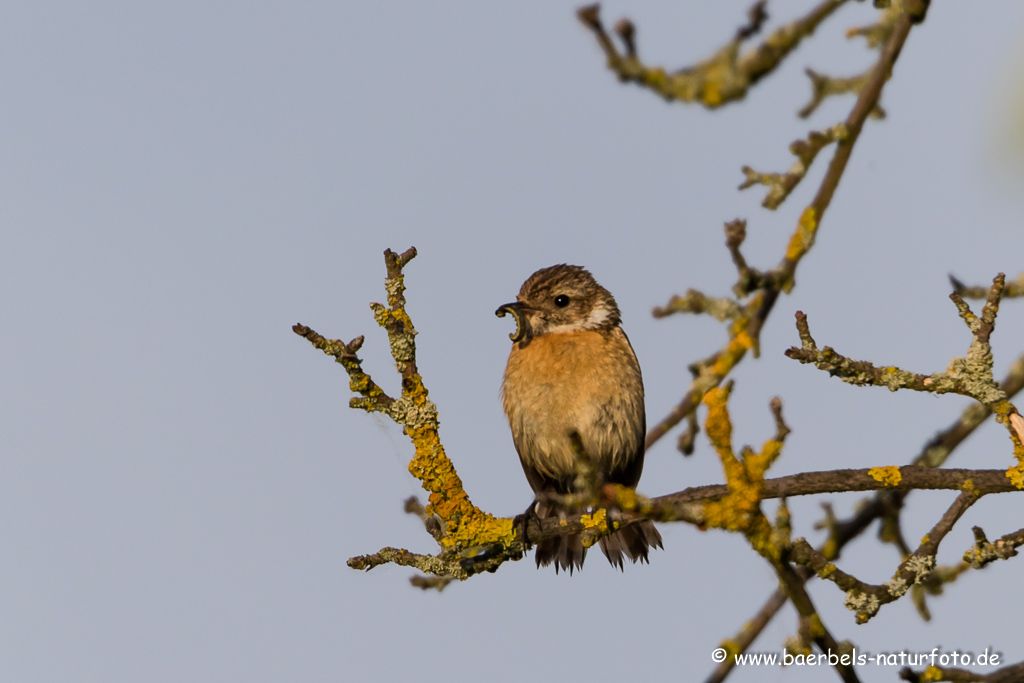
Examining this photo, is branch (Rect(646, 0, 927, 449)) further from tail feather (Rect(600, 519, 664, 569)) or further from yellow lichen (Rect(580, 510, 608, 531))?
tail feather (Rect(600, 519, 664, 569))

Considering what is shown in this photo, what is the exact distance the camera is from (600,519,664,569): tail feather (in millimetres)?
7535

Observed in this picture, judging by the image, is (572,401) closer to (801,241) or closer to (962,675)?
(962,675)

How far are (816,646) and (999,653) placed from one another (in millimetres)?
1709

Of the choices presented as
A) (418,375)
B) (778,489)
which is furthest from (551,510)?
(778,489)

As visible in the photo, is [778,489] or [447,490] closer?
[778,489]

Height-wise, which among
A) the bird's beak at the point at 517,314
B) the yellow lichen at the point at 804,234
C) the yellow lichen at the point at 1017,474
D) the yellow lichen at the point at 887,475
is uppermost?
the bird's beak at the point at 517,314

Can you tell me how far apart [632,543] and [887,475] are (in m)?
3.21

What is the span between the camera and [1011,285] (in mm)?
5711

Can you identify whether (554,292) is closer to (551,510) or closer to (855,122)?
(551,510)

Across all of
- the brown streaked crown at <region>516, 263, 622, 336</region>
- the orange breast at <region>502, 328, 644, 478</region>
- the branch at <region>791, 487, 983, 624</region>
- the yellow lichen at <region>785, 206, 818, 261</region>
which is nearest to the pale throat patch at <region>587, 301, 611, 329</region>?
the brown streaked crown at <region>516, 263, 622, 336</region>

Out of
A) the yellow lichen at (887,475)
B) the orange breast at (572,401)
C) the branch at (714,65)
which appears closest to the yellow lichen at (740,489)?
the yellow lichen at (887,475)

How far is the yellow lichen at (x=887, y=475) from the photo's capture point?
15.0 feet

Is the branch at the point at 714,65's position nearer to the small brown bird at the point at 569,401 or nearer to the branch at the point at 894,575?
the branch at the point at 894,575

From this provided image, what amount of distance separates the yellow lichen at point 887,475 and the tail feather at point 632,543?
308 centimetres
